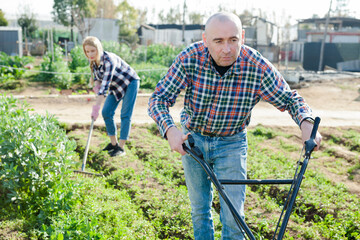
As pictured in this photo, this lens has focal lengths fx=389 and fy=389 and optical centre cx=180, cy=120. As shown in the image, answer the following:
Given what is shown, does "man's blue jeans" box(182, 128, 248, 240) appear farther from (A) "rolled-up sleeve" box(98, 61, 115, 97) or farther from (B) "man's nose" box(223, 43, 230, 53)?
(A) "rolled-up sleeve" box(98, 61, 115, 97)

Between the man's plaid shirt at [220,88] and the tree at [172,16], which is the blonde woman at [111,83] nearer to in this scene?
the man's plaid shirt at [220,88]

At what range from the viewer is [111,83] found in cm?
574

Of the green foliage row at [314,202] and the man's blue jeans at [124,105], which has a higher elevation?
the man's blue jeans at [124,105]

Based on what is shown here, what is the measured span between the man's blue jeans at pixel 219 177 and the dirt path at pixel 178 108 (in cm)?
570

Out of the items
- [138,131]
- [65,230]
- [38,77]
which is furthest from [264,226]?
[38,77]

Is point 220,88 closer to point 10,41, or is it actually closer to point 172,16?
point 10,41

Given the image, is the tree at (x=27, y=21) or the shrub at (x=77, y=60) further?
the tree at (x=27, y=21)

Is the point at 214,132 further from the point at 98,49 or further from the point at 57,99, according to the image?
the point at 57,99

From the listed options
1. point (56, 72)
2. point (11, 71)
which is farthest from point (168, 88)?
point (11, 71)

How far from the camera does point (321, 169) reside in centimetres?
593

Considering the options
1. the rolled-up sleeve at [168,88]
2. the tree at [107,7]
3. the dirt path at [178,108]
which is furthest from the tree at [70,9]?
the rolled-up sleeve at [168,88]

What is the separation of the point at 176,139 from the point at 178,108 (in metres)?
8.60

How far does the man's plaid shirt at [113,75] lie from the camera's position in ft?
17.8

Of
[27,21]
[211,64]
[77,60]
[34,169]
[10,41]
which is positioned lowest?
[34,169]
